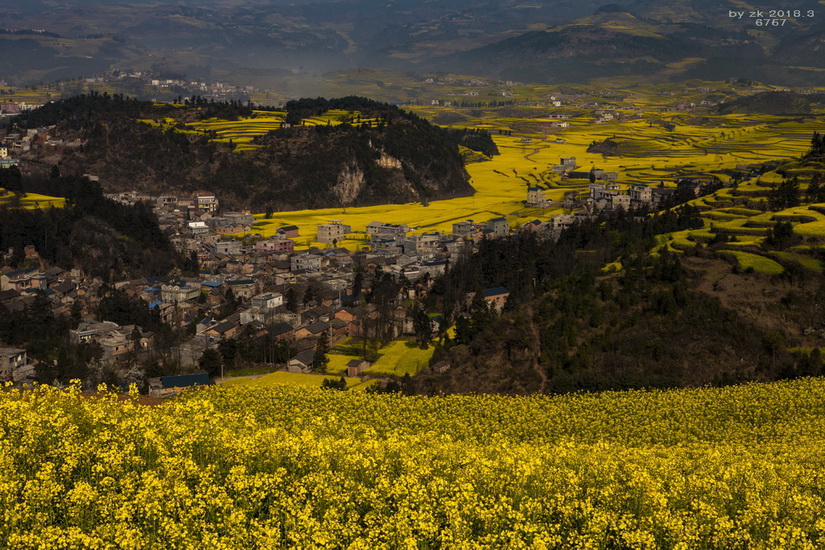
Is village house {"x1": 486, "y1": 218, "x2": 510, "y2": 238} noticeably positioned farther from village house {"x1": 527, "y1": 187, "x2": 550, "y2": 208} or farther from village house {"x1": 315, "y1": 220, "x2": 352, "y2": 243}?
village house {"x1": 315, "y1": 220, "x2": 352, "y2": 243}

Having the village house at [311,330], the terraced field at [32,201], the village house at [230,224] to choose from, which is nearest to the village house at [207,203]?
the village house at [230,224]

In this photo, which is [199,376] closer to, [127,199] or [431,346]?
[431,346]

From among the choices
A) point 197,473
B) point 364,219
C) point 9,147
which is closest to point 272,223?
point 364,219

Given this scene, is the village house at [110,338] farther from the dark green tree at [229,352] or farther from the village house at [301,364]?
the village house at [301,364]

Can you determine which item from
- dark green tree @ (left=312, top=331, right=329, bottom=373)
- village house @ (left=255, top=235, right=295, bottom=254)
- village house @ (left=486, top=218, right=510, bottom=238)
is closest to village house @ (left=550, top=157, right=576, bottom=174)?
village house @ (left=486, top=218, right=510, bottom=238)

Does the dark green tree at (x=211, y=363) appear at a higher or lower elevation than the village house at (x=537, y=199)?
lower
